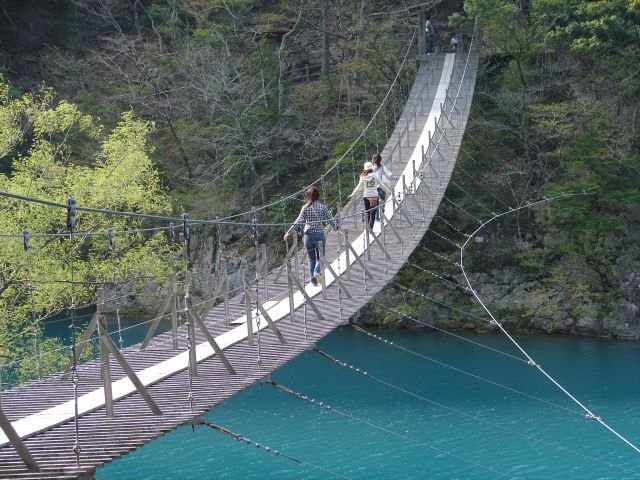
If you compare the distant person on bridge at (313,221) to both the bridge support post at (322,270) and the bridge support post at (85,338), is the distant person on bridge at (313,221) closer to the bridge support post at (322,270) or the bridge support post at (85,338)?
the bridge support post at (322,270)

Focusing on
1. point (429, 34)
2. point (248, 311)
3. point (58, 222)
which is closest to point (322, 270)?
point (248, 311)

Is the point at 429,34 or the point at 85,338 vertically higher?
the point at 429,34

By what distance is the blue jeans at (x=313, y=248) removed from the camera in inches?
350

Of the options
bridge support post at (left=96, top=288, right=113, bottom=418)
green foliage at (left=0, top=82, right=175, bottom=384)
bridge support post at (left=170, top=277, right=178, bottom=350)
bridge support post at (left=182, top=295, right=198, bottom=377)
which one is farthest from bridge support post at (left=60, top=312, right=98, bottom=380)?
green foliage at (left=0, top=82, right=175, bottom=384)

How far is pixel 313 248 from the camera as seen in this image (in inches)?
360

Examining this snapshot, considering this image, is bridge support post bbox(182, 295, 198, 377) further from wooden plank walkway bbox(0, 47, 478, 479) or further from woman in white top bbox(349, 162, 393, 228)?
woman in white top bbox(349, 162, 393, 228)

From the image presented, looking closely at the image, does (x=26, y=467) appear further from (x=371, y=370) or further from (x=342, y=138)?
(x=342, y=138)

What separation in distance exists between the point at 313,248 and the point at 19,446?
478cm

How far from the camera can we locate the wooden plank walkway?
5117 millimetres

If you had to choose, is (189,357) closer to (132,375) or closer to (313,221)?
(132,375)

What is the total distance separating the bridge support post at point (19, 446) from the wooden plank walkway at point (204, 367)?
0.04m

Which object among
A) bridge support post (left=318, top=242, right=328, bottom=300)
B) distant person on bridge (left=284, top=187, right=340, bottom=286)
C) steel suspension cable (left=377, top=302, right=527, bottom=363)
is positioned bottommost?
steel suspension cable (left=377, top=302, right=527, bottom=363)

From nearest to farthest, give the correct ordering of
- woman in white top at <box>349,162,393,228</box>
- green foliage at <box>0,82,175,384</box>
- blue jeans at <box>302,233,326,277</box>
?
1. blue jeans at <box>302,233,326,277</box>
2. woman in white top at <box>349,162,393,228</box>
3. green foliage at <box>0,82,175,384</box>

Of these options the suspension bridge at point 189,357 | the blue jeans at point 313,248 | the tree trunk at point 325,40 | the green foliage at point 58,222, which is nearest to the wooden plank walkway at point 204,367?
the suspension bridge at point 189,357
